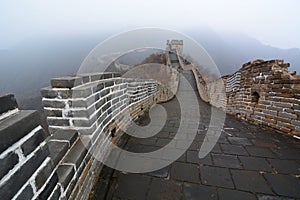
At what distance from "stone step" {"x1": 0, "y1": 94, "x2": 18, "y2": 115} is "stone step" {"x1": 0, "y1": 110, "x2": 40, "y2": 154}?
4 centimetres

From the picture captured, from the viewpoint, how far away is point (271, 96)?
3270mm

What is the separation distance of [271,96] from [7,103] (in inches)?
166

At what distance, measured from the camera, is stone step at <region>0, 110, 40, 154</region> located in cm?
58

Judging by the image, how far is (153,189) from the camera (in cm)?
153

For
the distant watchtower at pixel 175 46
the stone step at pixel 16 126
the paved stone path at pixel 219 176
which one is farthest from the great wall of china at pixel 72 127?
the distant watchtower at pixel 175 46

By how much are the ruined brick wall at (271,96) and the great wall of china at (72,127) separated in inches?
0.6

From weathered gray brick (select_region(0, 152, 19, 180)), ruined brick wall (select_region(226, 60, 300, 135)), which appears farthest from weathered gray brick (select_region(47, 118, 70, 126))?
ruined brick wall (select_region(226, 60, 300, 135))

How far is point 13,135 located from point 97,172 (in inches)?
49.7

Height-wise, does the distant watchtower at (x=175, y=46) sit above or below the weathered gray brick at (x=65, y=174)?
above

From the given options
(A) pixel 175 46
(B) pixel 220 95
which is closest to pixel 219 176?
(B) pixel 220 95

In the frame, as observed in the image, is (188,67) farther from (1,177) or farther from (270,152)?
Result: (1,177)

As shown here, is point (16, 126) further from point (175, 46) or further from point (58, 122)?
point (175, 46)

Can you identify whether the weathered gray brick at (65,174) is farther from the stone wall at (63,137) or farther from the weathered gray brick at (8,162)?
the weathered gray brick at (8,162)

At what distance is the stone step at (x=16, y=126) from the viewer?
0.58 meters
